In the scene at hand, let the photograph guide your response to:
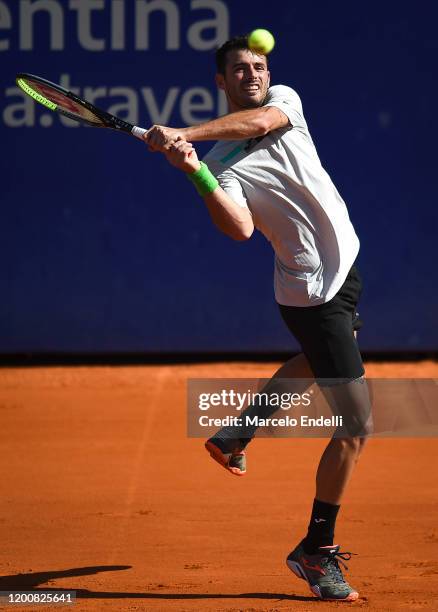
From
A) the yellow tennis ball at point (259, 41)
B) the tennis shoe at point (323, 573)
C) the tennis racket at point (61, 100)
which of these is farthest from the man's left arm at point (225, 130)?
the tennis shoe at point (323, 573)

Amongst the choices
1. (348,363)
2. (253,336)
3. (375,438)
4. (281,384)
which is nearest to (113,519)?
(281,384)

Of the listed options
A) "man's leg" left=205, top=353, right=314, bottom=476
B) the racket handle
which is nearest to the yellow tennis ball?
the racket handle

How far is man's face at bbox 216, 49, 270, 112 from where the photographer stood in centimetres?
357

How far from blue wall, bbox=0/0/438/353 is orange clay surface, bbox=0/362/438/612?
1197 mm

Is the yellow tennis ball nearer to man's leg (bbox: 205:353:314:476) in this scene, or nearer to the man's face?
the man's face

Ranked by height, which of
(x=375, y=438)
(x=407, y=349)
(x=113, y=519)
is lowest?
(x=113, y=519)

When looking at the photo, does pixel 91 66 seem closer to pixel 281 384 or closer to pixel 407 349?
pixel 407 349

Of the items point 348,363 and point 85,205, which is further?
point 85,205

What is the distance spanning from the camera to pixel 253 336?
780 cm

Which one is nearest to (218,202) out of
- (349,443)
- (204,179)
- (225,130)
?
(204,179)

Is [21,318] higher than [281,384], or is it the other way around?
[21,318]

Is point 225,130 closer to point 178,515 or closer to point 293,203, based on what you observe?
point 293,203

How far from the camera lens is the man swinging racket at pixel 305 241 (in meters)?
3.47

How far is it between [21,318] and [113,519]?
3.62m
